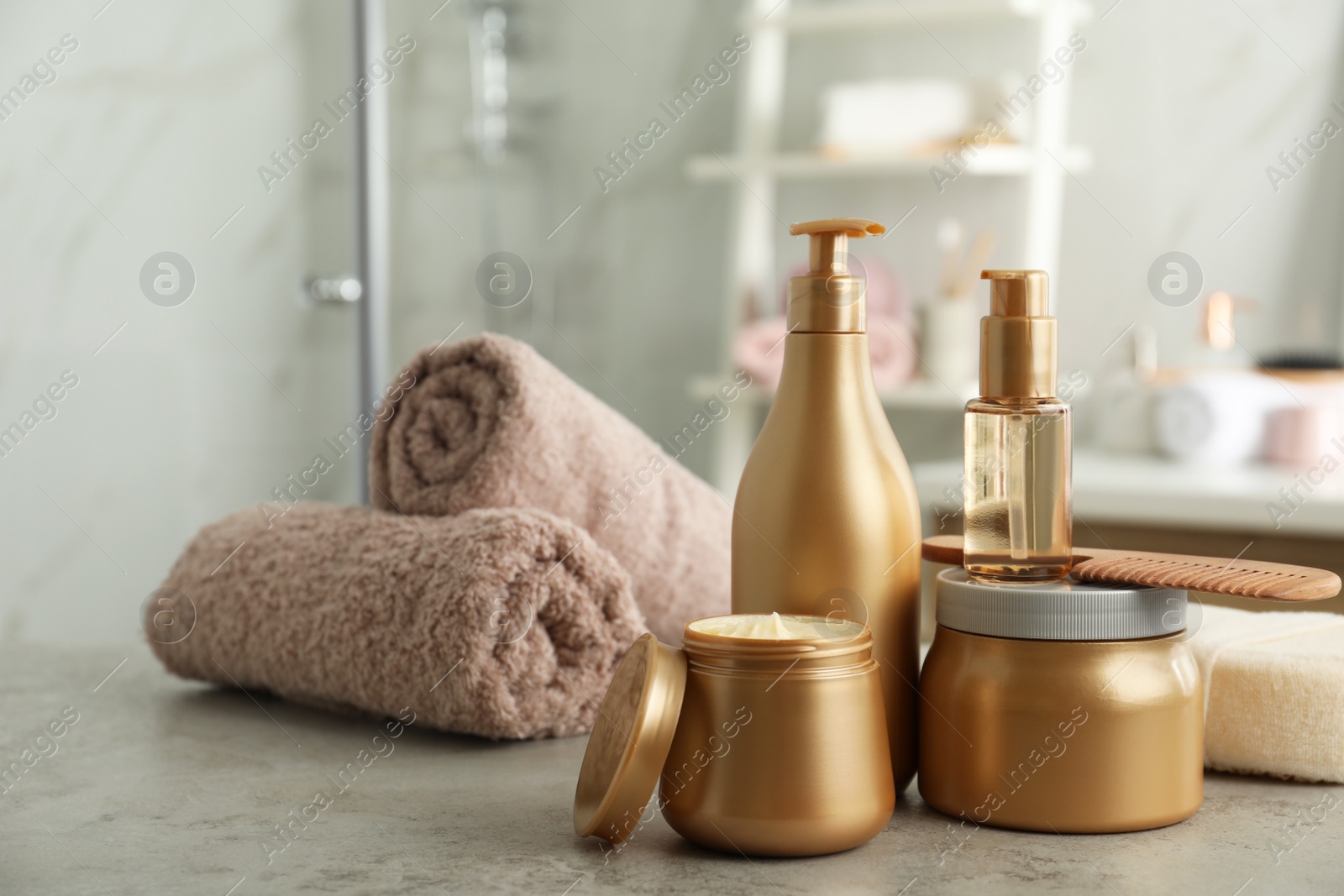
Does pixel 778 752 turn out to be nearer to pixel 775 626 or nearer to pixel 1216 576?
pixel 775 626

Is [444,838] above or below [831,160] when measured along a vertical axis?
below

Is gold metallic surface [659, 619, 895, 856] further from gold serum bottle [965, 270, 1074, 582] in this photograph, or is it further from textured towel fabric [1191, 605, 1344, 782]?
textured towel fabric [1191, 605, 1344, 782]

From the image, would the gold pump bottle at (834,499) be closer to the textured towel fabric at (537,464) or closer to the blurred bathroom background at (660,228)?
the textured towel fabric at (537,464)

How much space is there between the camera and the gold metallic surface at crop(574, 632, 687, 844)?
16.7 inches

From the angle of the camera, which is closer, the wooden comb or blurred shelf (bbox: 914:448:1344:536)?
the wooden comb

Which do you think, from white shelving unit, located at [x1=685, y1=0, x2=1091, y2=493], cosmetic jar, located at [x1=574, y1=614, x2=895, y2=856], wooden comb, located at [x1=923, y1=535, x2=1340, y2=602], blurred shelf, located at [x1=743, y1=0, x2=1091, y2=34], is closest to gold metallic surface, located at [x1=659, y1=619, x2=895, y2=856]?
cosmetic jar, located at [x1=574, y1=614, x2=895, y2=856]

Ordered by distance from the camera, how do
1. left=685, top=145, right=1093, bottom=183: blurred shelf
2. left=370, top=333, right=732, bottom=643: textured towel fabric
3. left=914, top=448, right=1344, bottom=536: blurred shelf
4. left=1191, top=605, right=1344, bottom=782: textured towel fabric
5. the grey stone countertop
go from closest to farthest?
the grey stone countertop → left=1191, top=605, right=1344, bottom=782: textured towel fabric → left=370, top=333, right=732, bottom=643: textured towel fabric → left=914, top=448, right=1344, bottom=536: blurred shelf → left=685, top=145, right=1093, bottom=183: blurred shelf

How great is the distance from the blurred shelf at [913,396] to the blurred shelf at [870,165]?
29cm

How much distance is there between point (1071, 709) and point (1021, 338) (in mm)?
142

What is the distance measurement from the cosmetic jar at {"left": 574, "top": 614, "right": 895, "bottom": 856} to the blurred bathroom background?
0.84 metres

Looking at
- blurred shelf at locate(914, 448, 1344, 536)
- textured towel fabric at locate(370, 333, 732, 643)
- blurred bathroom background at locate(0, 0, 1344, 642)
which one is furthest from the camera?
blurred bathroom background at locate(0, 0, 1344, 642)

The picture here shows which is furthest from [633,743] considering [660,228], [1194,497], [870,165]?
[660,228]

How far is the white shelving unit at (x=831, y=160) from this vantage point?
1.57 m

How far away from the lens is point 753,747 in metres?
0.42
